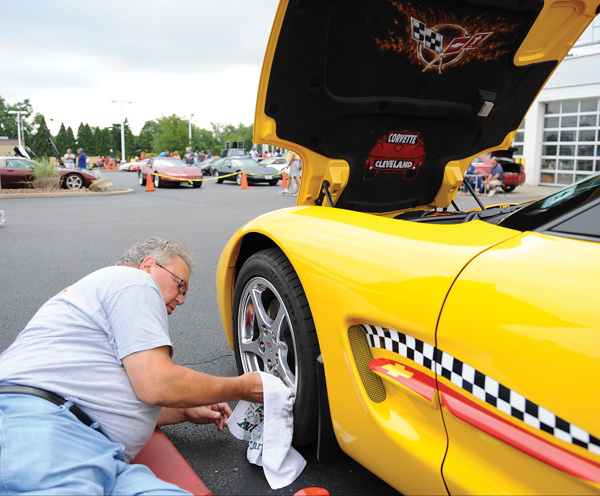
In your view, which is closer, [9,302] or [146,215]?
[9,302]

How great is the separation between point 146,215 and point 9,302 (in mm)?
6558

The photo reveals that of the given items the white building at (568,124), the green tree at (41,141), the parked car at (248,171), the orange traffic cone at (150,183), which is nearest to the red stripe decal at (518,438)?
the orange traffic cone at (150,183)

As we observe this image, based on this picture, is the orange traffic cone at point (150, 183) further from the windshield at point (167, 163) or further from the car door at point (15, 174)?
the car door at point (15, 174)

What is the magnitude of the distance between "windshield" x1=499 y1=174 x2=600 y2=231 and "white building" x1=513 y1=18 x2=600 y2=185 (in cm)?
1875

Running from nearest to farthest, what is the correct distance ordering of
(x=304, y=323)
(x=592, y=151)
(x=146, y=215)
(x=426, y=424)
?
(x=426, y=424) → (x=304, y=323) → (x=146, y=215) → (x=592, y=151)

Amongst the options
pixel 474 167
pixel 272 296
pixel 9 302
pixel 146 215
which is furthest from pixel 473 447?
pixel 474 167

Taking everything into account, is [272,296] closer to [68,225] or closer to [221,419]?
[221,419]

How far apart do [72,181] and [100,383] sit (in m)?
18.3

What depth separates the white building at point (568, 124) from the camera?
18359 mm

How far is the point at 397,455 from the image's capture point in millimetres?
1435

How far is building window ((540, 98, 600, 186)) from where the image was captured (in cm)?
1848

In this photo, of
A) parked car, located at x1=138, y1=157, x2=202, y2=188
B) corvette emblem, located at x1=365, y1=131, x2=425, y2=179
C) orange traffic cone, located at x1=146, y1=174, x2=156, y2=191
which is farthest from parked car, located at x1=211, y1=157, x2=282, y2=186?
corvette emblem, located at x1=365, y1=131, x2=425, y2=179

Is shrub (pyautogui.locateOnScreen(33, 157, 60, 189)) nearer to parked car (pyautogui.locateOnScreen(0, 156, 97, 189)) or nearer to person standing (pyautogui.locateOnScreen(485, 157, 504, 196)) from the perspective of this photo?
parked car (pyautogui.locateOnScreen(0, 156, 97, 189))

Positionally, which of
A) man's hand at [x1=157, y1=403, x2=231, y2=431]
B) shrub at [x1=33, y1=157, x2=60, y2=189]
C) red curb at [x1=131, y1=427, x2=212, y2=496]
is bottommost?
red curb at [x1=131, y1=427, x2=212, y2=496]
